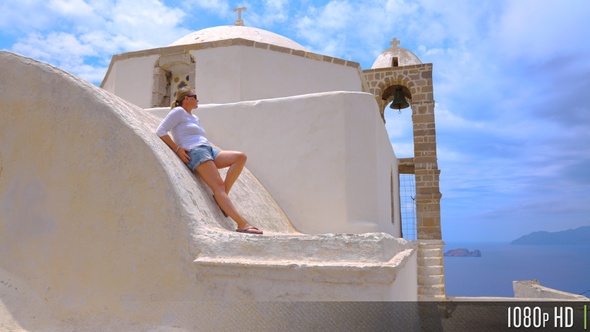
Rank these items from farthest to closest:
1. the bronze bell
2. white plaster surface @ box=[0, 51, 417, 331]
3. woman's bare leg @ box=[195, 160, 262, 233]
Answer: the bronze bell
woman's bare leg @ box=[195, 160, 262, 233]
white plaster surface @ box=[0, 51, 417, 331]

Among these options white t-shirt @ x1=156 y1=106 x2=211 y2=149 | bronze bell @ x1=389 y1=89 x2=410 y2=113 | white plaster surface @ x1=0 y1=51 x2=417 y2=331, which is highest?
bronze bell @ x1=389 y1=89 x2=410 y2=113

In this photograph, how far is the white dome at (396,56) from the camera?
46.7 ft

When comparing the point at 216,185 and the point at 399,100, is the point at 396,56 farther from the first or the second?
the point at 216,185

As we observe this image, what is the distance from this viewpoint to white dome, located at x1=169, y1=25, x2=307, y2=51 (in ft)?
33.3

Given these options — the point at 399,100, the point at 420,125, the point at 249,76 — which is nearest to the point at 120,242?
the point at 249,76

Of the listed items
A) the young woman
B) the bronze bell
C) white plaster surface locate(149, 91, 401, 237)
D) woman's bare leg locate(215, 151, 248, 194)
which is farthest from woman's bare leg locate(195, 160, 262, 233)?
the bronze bell

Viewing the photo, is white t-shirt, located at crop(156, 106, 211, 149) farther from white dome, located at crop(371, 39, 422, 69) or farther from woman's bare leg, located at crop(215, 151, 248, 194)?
white dome, located at crop(371, 39, 422, 69)

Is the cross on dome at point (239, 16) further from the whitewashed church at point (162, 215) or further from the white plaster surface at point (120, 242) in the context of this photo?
the white plaster surface at point (120, 242)

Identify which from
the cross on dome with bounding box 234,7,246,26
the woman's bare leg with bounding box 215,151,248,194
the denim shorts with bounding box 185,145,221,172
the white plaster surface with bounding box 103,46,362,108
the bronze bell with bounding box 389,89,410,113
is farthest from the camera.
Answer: the bronze bell with bounding box 389,89,410,113

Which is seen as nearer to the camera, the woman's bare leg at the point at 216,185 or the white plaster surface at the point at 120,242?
the white plaster surface at the point at 120,242

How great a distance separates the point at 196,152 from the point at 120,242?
3.58 feet

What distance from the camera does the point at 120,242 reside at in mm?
3469

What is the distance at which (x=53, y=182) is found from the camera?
3875 millimetres

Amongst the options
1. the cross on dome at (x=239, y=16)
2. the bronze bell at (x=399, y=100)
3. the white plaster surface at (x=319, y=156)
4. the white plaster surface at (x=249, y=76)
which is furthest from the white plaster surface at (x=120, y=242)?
the bronze bell at (x=399, y=100)
